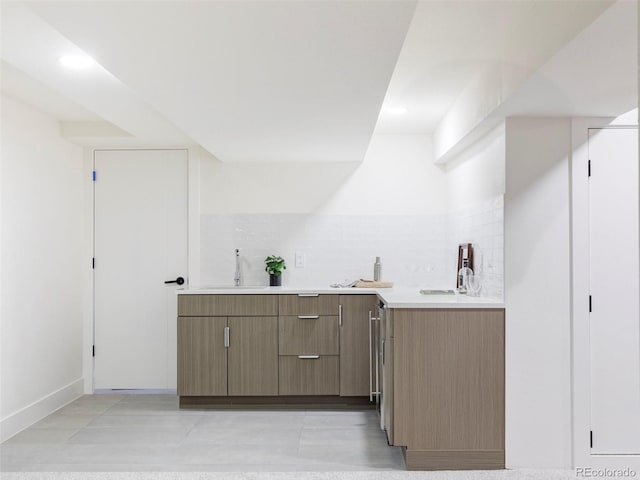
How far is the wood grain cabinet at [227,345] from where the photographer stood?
15.3ft

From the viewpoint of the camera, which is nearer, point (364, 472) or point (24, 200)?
point (364, 472)

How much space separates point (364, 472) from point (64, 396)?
9.38ft

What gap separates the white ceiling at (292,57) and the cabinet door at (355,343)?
137cm

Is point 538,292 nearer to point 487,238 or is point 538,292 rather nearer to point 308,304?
point 487,238

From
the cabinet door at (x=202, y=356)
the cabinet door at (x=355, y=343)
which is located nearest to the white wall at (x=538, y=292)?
the cabinet door at (x=355, y=343)

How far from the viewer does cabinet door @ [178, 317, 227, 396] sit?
465 cm

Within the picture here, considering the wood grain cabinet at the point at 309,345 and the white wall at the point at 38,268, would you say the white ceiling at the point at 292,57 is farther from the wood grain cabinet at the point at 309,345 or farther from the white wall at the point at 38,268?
the wood grain cabinet at the point at 309,345

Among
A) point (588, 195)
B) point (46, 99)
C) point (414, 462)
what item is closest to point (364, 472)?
point (414, 462)

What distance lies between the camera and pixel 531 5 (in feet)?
8.30

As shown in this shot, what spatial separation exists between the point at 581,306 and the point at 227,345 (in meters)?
2.64

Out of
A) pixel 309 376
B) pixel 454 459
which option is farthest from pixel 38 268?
pixel 454 459

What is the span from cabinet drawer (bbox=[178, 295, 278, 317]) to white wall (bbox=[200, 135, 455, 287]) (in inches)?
25.9

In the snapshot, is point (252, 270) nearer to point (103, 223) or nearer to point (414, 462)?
point (103, 223)

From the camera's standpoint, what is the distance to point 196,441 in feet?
12.8
